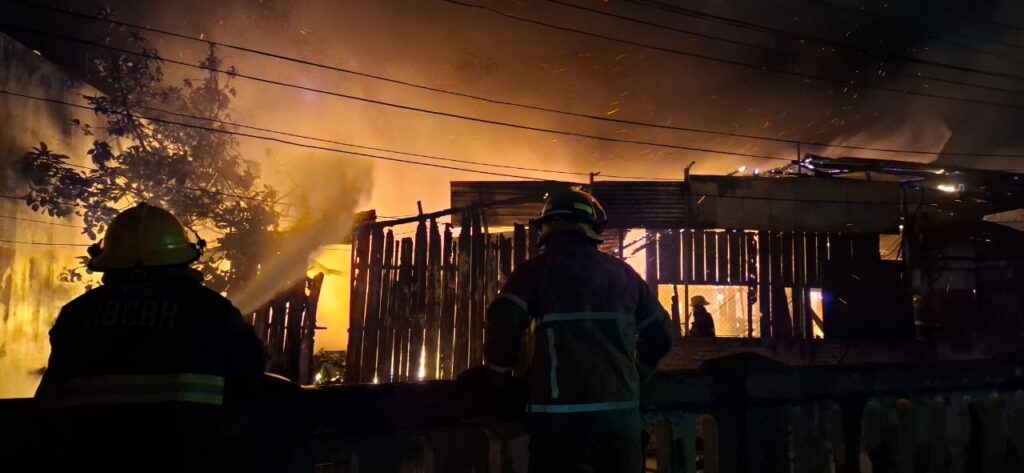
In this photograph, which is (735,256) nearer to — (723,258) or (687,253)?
(723,258)

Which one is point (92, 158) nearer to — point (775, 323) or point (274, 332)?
point (274, 332)

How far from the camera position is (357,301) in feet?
32.2

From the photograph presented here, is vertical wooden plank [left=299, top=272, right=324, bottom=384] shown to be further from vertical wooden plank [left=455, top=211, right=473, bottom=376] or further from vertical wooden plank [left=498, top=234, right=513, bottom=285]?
vertical wooden plank [left=498, top=234, right=513, bottom=285]

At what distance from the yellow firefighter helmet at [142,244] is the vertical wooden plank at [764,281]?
12.6 m

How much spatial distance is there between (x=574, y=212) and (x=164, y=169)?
11.1 metres

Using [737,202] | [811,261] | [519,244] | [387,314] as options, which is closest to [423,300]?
[387,314]

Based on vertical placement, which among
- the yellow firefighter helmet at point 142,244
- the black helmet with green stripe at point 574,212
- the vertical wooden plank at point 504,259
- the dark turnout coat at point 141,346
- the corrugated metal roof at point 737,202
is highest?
the corrugated metal roof at point 737,202

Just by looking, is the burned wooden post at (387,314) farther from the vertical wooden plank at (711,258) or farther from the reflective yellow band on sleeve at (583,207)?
the reflective yellow band on sleeve at (583,207)

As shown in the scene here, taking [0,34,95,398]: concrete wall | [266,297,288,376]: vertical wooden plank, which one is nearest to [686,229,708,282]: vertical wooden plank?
[266,297,288,376]: vertical wooden plank

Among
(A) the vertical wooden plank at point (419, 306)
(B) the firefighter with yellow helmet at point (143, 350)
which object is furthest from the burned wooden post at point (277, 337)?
(B) the firefighter with yellow helmet at point (143, 350)

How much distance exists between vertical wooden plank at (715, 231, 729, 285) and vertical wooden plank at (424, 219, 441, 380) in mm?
6505

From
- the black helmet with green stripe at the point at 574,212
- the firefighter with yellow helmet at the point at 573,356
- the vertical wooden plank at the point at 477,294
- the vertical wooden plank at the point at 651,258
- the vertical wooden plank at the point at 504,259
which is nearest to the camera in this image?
the firefighter with yellow helmet at the point at 573,356

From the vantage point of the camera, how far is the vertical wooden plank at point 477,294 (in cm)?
952

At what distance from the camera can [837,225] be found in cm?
1324
